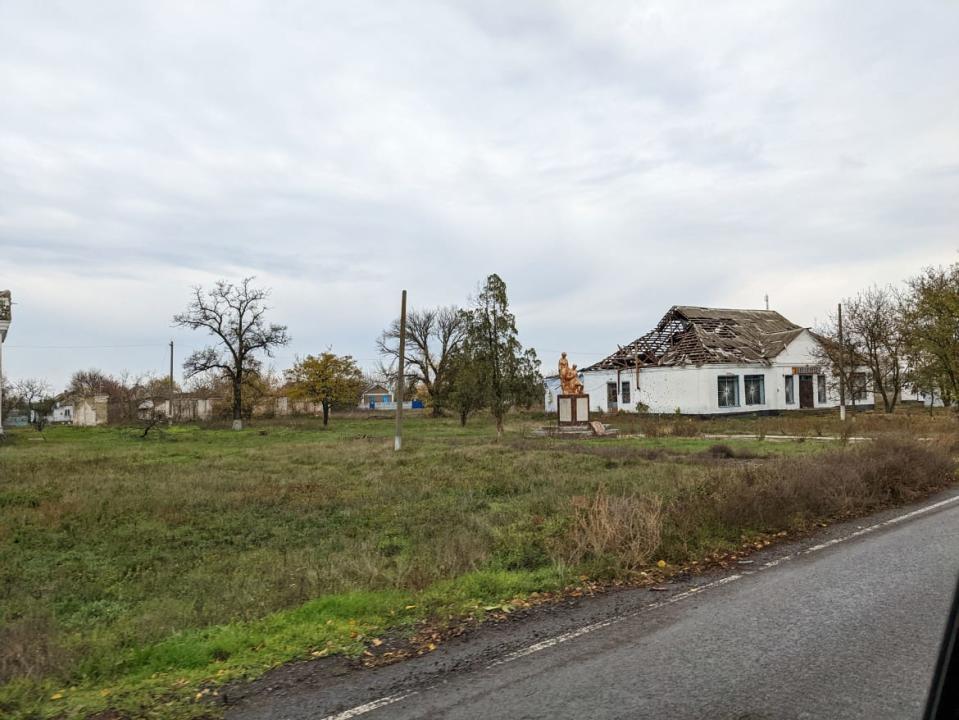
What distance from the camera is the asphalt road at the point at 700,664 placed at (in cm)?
450

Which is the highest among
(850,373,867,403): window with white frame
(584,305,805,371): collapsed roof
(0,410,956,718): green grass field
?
(584,305,805,371): collapsed roof

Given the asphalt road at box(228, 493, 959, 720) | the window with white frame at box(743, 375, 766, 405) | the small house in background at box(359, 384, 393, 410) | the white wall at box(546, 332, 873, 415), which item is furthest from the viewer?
the small house in background at box(359, 384, 393, 410)

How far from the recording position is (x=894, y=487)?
13406 millimetres

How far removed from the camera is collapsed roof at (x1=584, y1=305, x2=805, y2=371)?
4816 centimetres

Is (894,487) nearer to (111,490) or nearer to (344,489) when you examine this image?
(344,489)

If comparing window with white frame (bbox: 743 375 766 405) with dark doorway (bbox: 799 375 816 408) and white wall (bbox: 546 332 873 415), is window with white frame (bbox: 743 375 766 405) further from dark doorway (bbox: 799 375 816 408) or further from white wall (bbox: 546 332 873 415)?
dark doorway (bbox: 799 375 816 408)

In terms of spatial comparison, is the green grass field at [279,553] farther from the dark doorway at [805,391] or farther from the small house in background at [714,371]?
the dark doorway at [805,391]

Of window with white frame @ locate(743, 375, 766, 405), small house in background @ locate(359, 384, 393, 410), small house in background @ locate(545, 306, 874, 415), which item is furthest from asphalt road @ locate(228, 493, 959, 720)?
small house in background @ locate(359, 384, 393, 410)

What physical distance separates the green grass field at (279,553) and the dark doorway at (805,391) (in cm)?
3378

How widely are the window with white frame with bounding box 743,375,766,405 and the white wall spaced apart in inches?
8.0

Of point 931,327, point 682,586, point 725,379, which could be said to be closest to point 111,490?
point 682,586

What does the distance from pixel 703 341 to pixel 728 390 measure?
12.8ft

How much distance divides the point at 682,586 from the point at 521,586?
5.76 ft

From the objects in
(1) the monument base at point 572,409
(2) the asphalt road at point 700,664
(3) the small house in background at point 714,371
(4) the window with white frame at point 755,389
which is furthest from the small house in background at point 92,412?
(2) the asphalt road at point 700,664
